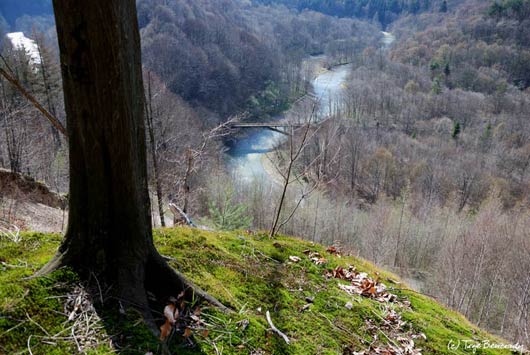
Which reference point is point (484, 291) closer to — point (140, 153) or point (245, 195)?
point (245, 195)

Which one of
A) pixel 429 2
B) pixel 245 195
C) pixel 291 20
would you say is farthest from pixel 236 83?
pixel 429 2

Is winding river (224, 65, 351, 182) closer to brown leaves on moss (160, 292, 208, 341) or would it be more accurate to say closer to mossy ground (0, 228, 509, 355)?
mossy ground (0, 228, 509, 355)

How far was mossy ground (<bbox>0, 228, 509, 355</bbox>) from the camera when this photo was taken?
5.97ft

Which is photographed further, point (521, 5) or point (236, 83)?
point (521, 5)

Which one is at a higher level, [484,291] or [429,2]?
[429,2]

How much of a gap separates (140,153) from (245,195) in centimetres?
2704

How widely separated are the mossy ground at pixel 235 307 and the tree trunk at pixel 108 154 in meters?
0.21

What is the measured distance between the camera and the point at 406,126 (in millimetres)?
54750

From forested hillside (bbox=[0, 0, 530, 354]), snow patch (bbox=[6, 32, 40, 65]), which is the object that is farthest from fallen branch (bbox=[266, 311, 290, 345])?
snow patch (bbox=[6, 32, 40, 65])

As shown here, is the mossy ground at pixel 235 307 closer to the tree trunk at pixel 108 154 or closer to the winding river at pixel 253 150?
the tree trunk at pixel 108 154

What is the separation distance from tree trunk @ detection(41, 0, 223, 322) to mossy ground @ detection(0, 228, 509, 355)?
0.21 m

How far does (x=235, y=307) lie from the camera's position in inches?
100

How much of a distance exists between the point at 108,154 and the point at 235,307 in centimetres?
137

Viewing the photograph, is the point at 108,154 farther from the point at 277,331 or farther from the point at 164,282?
the point at 277,331
